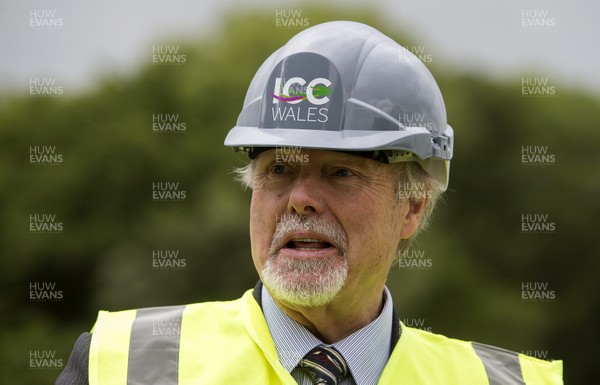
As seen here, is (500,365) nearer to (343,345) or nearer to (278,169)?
(343,345)

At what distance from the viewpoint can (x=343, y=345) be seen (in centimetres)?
308

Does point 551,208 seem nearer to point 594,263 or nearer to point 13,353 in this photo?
point 594,263

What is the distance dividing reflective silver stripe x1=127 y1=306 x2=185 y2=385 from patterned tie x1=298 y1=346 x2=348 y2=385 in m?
0.41

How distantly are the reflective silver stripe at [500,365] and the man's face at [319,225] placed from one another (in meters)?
0.61

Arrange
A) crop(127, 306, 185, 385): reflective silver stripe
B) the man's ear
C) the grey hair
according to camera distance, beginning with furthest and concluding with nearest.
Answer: the man's ear < the grey hair < crop(127, 306, 185, 385): reflective silver stripe

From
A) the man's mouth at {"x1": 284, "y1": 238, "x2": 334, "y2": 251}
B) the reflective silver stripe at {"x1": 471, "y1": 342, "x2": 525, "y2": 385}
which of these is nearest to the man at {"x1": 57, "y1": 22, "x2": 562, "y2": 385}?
the man's mouth at {"x1": 284, "y1": 238, "x2": 334, "y2": 251}

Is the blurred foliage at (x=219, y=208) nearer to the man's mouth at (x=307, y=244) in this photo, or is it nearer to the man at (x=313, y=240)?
the man at (x=313, y=240)

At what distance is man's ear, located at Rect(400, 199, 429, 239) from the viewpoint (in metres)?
3.36

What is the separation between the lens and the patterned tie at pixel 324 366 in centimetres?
297

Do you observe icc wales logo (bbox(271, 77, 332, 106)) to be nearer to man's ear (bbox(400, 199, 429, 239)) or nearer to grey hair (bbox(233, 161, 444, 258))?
grey hair (bbox(233, 161, 444, 258))

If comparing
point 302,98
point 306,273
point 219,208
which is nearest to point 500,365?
point 306,273

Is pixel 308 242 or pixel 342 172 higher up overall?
pixel 342 172

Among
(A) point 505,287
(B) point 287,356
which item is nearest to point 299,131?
(B) point 287,356

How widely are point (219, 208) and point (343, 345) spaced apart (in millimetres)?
5522
